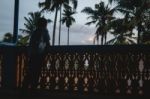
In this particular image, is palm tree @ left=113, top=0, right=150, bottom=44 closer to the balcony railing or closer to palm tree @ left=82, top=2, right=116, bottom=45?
palm tree @ left=82, top=2, right=116, bottom=45

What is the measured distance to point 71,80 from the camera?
9.38 m

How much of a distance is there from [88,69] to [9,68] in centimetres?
195

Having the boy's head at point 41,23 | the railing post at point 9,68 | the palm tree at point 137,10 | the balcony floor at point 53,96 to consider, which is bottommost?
the balcony floor at point 53,96

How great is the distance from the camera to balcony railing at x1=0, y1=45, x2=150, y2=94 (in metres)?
8.82

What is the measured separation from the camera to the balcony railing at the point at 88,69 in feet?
28.9

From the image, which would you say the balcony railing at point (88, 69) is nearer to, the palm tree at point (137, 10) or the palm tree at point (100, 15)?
the palm tree at point (137, 10)

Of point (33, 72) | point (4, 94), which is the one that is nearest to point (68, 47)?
point (33, 72)

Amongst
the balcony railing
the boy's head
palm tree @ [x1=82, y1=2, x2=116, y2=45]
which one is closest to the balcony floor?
the balcony railing

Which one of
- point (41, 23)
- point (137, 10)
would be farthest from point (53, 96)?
point (137, 10)

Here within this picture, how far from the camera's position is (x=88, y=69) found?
9273 millimetres

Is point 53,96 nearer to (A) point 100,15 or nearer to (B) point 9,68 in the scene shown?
(B) point 9,68

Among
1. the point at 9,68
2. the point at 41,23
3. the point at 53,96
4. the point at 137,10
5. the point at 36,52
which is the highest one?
the point at 137,10

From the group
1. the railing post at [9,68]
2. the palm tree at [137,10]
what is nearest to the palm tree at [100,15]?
the palm tree at [137,10]

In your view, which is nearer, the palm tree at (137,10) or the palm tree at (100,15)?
the palm tree at (137,10)
